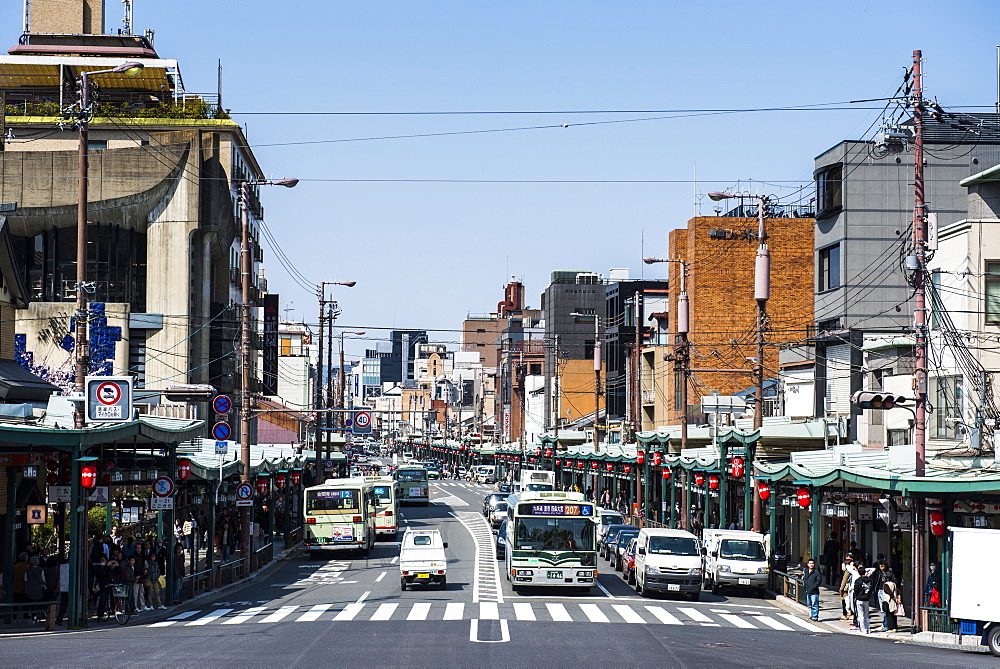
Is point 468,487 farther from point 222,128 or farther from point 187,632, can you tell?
point 187,632

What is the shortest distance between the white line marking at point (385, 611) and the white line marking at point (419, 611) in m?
0.52

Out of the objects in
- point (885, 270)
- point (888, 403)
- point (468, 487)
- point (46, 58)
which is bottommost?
point (468, 487)

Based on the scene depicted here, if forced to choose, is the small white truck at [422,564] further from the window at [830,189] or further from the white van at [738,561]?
the window at [830,189]

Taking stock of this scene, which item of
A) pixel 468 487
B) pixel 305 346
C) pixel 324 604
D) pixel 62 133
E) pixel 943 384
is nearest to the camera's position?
pixel 324 604

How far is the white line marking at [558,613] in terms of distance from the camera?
30312 mm

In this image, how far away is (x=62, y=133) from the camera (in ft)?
234

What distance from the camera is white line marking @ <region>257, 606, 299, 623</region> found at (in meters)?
30.1

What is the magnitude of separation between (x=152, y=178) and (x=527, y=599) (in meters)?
37.6

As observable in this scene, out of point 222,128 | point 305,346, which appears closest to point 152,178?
point 222,128

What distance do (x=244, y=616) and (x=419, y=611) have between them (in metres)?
4.51

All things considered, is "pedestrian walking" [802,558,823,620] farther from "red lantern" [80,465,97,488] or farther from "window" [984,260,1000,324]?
"red lantern" [80,465,97,488]

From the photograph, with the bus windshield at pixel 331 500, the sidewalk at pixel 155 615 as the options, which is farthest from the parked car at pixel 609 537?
the sidewalk at pixel 155 615

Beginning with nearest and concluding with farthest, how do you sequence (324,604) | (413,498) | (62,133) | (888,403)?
(888,403), (324,604), (62,133), (413,498)

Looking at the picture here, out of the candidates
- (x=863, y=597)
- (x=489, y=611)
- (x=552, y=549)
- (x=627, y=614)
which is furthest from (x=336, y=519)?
(x=863, y=597)
